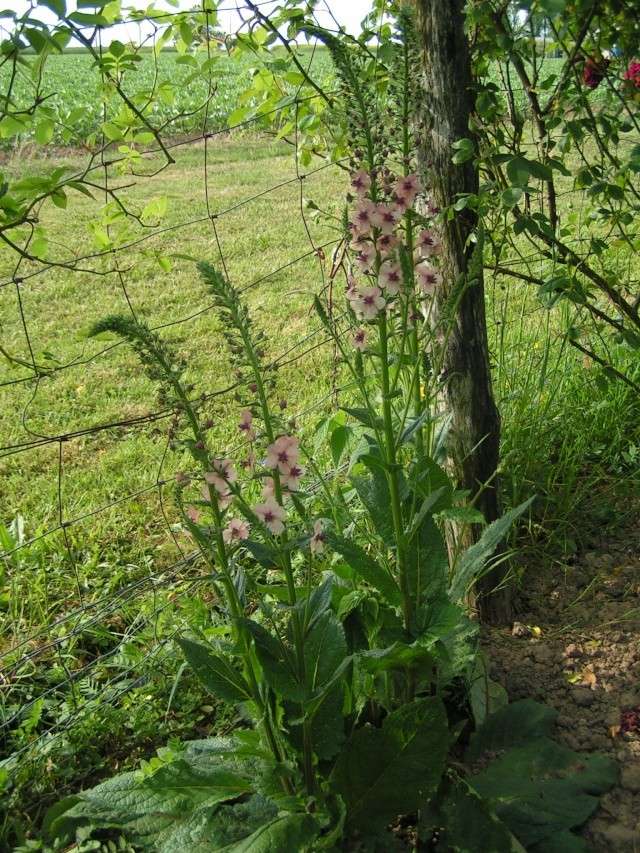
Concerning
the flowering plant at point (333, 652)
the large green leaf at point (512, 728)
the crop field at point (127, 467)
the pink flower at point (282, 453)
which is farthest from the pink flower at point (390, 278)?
the large green leaf at point (512, 728)

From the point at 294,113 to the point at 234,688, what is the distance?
1.87 metres

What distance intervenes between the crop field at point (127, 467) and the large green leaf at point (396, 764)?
0.55 m

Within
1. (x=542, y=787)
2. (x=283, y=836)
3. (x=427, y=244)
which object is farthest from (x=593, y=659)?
(x=427, y=244)

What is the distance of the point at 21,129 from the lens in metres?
1.78

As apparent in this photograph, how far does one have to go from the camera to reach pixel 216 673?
171cm

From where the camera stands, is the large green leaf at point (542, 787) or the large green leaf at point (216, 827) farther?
the large green leaf at point (542, 787)

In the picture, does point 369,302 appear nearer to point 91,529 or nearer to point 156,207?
point 156,207

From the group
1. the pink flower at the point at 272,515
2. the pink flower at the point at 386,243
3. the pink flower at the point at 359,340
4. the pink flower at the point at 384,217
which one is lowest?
the pink flower at the point at 272,515

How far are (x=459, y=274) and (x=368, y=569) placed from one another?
928 millimetres

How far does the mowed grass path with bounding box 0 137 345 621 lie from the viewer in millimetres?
3143

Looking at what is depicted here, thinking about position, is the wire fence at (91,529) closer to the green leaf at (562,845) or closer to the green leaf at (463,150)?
the green leaf at (463,150)

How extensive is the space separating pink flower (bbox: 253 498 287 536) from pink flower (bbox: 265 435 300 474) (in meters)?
0.07

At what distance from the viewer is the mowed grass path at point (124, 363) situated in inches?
124

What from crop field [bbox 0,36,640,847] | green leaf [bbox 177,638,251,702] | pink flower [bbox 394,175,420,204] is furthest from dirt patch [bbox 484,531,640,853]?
pink flower [bbox 394,175,420,204]
